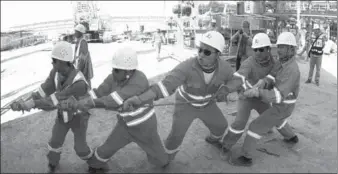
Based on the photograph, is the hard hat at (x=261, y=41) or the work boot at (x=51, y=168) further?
the hard hat at (x=261, y=41)

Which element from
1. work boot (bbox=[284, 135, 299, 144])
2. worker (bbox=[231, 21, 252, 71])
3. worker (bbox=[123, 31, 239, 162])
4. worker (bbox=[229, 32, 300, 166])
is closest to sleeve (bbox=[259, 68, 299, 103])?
worker (bbox=[229, 32, 300, 166])

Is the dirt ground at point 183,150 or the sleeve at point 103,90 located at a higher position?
the sleeve at point 103,90

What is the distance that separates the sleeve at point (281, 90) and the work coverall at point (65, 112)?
2275mm

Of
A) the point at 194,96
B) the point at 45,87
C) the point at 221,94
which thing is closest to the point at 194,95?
the point at 194,96

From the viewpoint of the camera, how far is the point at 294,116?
617 centimetres

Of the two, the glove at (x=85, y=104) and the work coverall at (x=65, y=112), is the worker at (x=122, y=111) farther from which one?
the work coverall at (x=65, y=112)

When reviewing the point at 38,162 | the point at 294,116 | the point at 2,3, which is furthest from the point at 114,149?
the point at 2,3

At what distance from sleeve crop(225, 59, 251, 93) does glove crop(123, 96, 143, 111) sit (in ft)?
4.05

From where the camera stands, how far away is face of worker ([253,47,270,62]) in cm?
440

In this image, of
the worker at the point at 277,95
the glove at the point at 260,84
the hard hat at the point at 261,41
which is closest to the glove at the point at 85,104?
the worker at the point at 277,95

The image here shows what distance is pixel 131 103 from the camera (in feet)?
10.7

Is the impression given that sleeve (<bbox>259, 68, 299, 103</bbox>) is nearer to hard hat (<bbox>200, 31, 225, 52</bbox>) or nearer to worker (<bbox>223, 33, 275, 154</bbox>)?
worker (<bbox>223, 33, 275, 154</bbox>)

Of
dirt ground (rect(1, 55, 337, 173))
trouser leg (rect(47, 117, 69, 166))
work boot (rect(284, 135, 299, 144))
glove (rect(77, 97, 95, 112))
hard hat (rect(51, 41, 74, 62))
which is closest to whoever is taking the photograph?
glove (rect(77, 97, 95, 112))

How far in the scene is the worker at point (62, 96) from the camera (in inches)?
132
